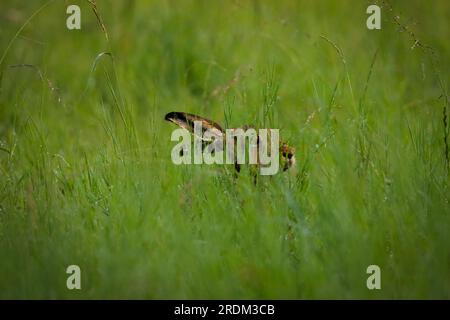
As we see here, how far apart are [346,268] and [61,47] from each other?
3.98m

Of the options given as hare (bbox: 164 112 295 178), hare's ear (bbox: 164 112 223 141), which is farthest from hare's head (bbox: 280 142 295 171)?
hare's ear (bbox: 164 112 223 141)

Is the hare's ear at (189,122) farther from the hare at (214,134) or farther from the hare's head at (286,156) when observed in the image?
the hare's head at (286,156)

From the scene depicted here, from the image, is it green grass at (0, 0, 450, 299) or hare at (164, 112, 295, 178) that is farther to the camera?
hare at (164, 112, 295, 178)

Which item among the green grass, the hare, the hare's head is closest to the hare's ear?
the hare

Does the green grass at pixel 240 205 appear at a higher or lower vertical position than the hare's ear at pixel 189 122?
lower

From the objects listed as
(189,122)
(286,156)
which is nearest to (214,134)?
(189,122)

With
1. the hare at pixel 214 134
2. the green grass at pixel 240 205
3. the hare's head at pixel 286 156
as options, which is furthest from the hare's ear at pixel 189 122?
the hare's head at pixel 286 156

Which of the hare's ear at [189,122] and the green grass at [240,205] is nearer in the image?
the green grass at [240,205]

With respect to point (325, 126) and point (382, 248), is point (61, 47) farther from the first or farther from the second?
point (382, 248)

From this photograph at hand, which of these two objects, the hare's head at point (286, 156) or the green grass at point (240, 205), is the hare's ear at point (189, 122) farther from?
the hare's head at point (286, 156)

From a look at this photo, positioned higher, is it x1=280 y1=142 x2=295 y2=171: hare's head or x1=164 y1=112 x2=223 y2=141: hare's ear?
x1=164 y1=112 x2=223 y2=141: hare's ear

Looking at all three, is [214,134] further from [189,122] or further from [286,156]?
[286,156]

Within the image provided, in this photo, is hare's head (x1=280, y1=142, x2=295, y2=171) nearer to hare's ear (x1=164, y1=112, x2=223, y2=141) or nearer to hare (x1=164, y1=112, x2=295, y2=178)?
hare (x1=164, y1=112, x2=295, y2=178)
